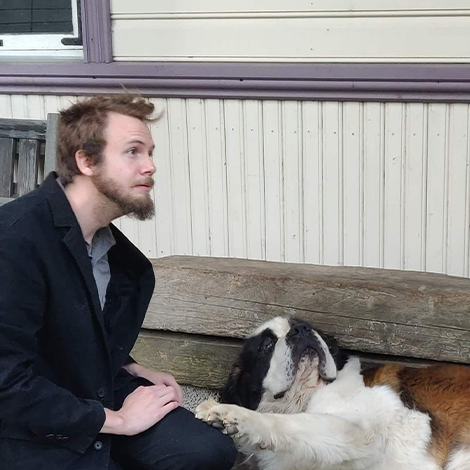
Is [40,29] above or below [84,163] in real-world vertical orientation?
above

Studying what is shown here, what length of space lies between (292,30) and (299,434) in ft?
7.72

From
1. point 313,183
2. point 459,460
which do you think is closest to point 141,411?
point 459,460

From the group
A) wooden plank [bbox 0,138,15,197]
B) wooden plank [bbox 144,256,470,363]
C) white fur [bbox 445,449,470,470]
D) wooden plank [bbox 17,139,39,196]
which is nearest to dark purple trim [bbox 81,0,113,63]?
wooden plank [bbox 17,139,39,196]

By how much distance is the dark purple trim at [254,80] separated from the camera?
4277 mm

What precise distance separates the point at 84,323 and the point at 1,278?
33cm

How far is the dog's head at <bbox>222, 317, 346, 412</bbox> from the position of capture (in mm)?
3414

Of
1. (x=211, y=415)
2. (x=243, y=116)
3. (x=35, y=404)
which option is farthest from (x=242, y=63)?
(x=35, y=404)

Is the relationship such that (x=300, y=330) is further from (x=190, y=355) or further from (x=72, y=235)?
(x=72, y=235)

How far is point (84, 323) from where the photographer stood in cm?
263

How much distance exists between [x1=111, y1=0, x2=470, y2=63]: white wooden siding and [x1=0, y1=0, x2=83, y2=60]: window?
12.2 inches

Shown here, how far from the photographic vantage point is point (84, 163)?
269 cm

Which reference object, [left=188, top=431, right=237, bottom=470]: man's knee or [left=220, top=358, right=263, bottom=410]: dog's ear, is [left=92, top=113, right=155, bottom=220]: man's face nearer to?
[left=188, top=431, right=237, bottom=470]: man's knee

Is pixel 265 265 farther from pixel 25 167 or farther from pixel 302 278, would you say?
pixel 25 167

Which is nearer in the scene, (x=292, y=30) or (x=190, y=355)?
(x=190, y=355)
